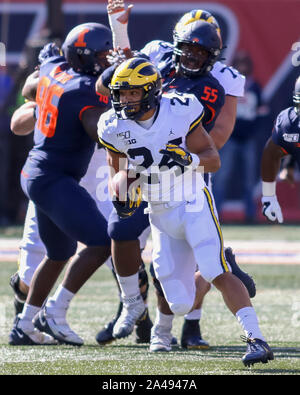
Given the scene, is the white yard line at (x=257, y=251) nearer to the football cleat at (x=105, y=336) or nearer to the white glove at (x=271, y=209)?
the white glove at (x=271, y=209)

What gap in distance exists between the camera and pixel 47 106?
4984mm

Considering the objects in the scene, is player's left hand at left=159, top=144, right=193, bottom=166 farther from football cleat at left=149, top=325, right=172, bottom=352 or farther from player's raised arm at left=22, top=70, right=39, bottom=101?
player's raised arm at left=22, top=70, right=39, bottom=101

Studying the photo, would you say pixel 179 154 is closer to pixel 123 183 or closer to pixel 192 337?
pixel 123 183

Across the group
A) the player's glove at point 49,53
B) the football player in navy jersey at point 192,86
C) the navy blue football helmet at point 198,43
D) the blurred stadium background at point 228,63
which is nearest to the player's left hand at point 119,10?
the football player in navy jersey at point 192,86

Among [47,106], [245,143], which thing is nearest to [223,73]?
[47,106]

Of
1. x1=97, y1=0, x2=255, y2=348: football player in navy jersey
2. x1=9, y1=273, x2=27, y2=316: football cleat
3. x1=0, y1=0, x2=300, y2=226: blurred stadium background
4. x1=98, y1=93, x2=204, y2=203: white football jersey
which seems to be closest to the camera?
x1=98, y1=93, x2=204, y2=203: white football jersey

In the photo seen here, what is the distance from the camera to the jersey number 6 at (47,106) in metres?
4.95

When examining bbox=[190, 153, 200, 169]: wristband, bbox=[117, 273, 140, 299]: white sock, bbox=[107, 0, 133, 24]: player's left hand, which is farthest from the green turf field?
bbox=[107, 0, 133, 24]: player's left hand

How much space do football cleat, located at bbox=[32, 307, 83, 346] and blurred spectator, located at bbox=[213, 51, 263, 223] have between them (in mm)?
5778

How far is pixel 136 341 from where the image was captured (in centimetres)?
525

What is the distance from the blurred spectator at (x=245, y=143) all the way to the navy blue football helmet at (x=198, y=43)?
578cm

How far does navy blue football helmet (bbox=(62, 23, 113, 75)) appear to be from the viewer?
5.04m

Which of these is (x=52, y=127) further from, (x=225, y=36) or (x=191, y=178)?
(x=225, y=36)
